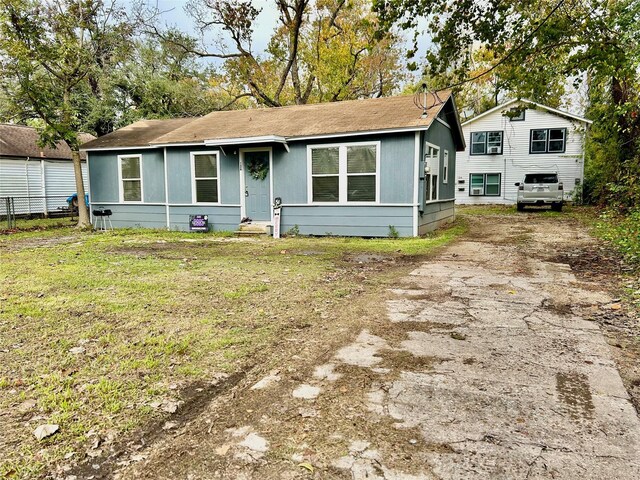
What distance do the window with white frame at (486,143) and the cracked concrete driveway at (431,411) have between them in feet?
69.7

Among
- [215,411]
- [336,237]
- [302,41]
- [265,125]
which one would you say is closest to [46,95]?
[265,125]

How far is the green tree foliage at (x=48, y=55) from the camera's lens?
11.2 m

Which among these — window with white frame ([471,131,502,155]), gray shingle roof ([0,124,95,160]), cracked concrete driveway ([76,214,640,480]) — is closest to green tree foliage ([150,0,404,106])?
window with white frame ([471,131,502,155])

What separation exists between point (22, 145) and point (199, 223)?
44.1 ft

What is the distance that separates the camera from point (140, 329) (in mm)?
3857

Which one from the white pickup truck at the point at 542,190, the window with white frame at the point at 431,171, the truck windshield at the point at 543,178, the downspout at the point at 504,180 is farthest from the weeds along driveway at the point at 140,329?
the downspout at the point at 504,180

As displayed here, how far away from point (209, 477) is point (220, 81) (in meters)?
26.3

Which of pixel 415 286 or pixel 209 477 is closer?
pixel 209 477

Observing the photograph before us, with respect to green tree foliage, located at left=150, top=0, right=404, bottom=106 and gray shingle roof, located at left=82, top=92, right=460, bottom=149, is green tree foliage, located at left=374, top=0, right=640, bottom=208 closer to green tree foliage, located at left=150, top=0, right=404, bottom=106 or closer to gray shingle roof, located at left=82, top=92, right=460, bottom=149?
gray shingle roof, located at left=82, top=92, right=460, bottom=149

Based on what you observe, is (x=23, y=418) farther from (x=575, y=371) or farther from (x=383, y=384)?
(x=575, y=371)

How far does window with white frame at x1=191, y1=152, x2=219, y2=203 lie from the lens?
12094mm

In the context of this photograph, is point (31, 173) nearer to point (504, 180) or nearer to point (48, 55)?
point (48, 55)

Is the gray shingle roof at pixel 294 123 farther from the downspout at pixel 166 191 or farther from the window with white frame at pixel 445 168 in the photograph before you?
the window with white frame at pixel 445 168

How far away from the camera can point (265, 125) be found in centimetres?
1238
